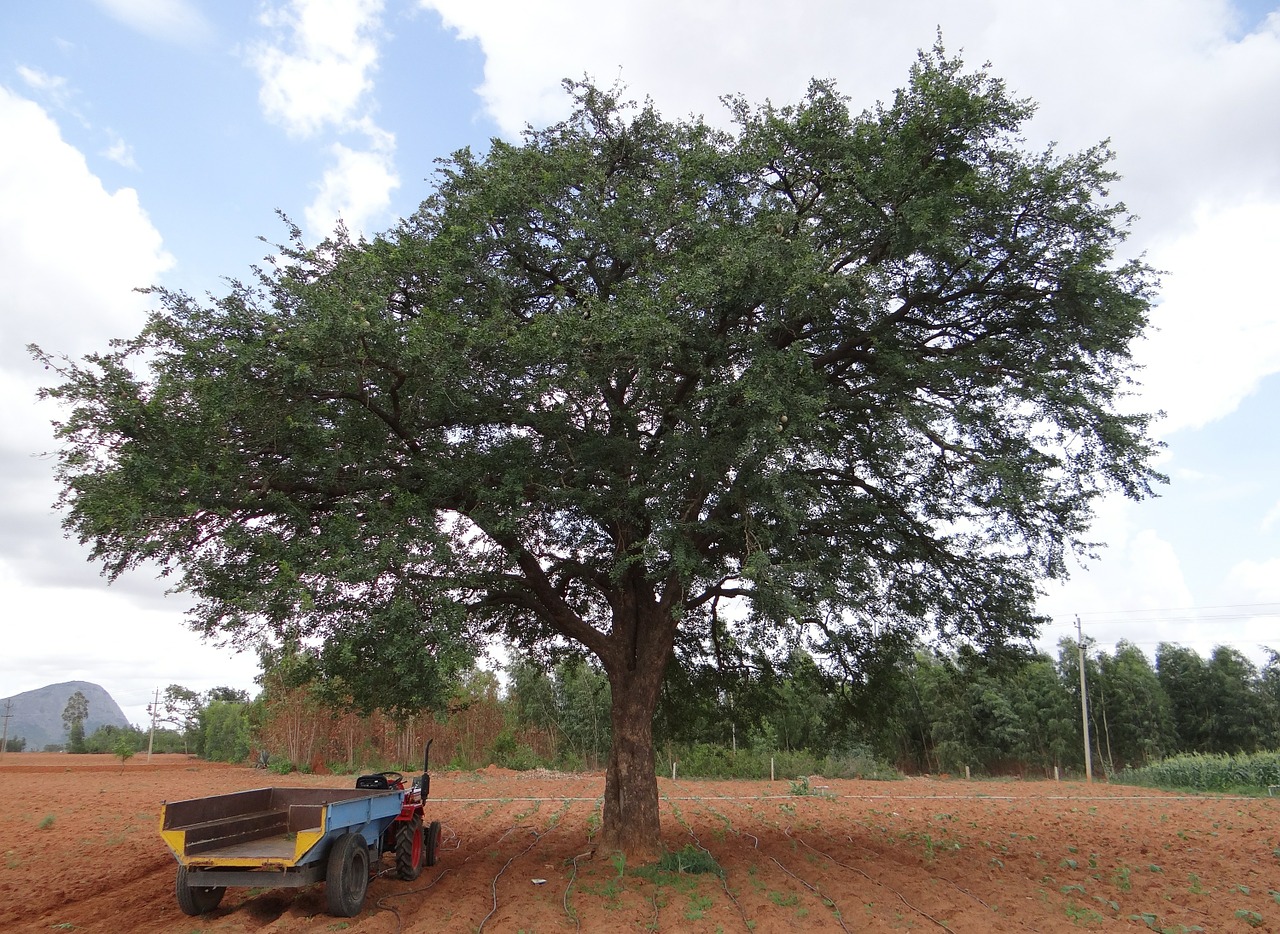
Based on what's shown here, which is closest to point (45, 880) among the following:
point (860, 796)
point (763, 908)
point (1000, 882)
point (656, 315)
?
point (763, 908)

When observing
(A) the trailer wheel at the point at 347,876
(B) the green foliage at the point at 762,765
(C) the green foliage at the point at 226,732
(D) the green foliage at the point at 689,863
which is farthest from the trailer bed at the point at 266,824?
(C) the green foliage at the point at 226,732

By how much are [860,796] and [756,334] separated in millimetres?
18105

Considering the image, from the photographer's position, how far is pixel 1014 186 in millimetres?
9242

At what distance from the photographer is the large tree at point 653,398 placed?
8195 millimetres

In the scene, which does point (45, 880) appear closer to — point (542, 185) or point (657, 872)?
point (657, 872)

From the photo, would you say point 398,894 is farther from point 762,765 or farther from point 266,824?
point 762,765

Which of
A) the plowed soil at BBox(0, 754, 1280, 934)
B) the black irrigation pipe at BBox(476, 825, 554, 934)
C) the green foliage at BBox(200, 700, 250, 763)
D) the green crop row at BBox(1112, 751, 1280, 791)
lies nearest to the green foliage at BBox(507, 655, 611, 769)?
the plowed soil at BBox(0, 754, 1280, 934)

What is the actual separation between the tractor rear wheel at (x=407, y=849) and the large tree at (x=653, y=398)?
2.54 m

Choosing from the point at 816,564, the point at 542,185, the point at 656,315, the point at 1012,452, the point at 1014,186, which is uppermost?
the point at 542,185

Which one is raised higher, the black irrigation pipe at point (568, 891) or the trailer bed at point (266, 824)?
the trailer bed at point (266, 824)

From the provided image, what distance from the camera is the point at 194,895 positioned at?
789 cm

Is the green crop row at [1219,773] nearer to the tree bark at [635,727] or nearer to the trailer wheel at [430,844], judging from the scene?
the tree bark at [635,727]

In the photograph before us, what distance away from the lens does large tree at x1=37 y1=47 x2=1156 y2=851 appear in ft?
26.9

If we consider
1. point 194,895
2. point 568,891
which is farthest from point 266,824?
point 568,891
